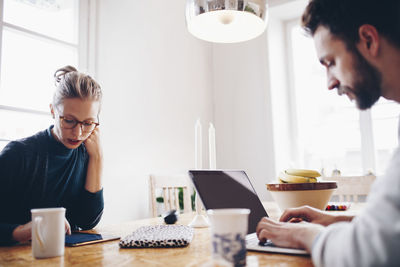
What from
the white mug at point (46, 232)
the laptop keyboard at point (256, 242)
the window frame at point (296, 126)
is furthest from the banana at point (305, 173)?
the window frame at point (296, 126)

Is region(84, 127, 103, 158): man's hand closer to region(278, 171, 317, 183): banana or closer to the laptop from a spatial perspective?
→ the laptop

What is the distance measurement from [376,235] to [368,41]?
1.46ft

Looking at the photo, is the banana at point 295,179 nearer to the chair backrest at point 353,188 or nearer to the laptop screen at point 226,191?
the laptop screen at point 226,191

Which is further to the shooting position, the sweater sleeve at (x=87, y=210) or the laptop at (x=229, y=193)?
the sweater sleeve at (x=87, y=210)

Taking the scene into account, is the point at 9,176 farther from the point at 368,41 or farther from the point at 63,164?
the point at 368,41

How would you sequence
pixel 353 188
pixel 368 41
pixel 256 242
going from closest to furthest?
1. pixel 368 41
2. pixel 256 242
3. pixel 353 188

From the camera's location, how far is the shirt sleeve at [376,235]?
496mm

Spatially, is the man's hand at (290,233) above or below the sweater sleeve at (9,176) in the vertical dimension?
below

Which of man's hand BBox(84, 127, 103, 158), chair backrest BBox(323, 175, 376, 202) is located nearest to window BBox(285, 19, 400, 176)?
chair backrest BBox(323, 175, 376, 202)

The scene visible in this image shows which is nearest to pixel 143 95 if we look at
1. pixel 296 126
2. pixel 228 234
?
pixel 296 126

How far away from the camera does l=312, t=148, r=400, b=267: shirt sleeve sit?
496 millimetres

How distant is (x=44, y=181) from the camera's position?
1.31 metres

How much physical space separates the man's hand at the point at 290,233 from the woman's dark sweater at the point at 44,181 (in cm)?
74

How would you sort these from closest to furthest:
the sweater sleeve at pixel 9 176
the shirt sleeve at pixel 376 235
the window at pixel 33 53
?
the shirt sleeve at pixel 376 235 < the sweater sleeve at pixel 9 176 < the window at pixel 33 53
